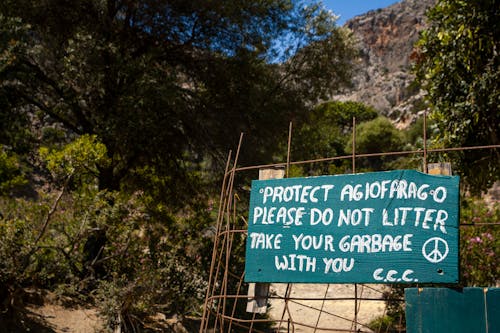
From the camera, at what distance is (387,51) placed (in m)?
100

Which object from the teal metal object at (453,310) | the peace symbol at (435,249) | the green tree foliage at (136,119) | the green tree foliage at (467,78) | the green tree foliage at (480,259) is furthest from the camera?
the green tree foliage at (480,259)

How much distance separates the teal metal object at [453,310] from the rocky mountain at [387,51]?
74.5 metres

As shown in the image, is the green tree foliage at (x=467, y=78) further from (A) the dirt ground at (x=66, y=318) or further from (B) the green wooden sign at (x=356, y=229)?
(A) the dirt ground at (x=66, y=318)

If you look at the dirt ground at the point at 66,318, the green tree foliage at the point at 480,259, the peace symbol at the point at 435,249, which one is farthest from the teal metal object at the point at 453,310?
the green tree foliage at the point at 480,259

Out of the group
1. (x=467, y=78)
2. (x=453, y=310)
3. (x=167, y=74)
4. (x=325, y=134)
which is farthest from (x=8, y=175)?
(x=325, y=134)

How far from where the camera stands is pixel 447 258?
3582 millimetres

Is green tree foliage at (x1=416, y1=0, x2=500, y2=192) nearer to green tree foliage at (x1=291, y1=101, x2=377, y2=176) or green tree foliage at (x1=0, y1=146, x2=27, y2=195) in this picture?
green tree foliage at (x1=291, y1=101, x2=377, y2=176)

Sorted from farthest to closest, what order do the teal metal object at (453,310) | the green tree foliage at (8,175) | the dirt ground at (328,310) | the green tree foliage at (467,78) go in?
the green tree foliage at (8,175), the dirt ground at (328,310), the green tree foliage at (467,78), the teal metal object at (453,310)

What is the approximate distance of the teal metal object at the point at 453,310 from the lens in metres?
3.38

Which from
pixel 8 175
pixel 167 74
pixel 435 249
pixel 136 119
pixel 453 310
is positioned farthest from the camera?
pixel 8 175

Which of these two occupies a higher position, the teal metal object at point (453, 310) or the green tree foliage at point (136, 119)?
the green tree foliage at point (136, 119)

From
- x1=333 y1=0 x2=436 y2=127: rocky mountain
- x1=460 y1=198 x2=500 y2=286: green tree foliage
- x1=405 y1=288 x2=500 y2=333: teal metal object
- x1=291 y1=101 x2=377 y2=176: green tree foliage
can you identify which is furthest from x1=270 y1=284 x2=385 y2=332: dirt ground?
x1=333 y1=0 x2=436 y2=127: rocky mountain

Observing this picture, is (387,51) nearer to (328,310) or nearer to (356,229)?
(328,310)

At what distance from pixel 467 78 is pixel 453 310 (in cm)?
584
